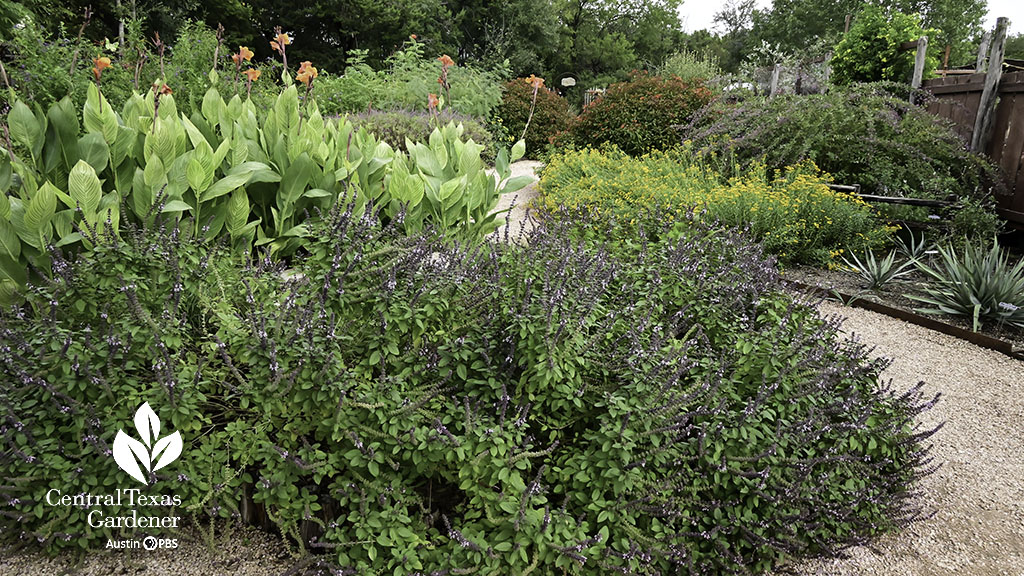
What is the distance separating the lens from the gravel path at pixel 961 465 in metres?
2.06

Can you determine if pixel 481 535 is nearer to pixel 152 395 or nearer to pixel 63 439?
pixel 152 395

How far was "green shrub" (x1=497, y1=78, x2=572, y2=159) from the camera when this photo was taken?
1334 centimetres

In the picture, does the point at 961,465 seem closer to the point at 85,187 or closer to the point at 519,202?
the point at 85,187

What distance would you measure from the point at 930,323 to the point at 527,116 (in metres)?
10.1

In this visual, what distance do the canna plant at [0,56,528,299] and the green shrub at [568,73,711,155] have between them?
6.95 meters

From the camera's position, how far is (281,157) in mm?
3061

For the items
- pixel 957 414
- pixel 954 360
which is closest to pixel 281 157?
pixel 957 414

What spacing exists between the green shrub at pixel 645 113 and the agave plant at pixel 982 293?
590cm

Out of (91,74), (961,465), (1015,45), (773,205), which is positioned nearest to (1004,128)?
(773,205)

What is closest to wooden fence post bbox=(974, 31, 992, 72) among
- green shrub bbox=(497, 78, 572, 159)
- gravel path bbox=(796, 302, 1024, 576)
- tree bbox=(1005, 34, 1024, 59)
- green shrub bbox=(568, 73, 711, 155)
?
green shrub bbox=(568, 73, 711, 155)

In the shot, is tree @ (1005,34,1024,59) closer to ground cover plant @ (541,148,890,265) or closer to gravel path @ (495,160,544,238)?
gravel path @ (495,160,544,238)

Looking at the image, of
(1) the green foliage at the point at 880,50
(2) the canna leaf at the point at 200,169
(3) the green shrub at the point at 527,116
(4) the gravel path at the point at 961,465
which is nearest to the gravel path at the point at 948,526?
(4) the gravel path at the point at 961,465

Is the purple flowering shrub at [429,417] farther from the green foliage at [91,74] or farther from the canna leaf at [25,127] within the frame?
the green foliage at [91,74]

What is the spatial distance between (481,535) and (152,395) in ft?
3.33
